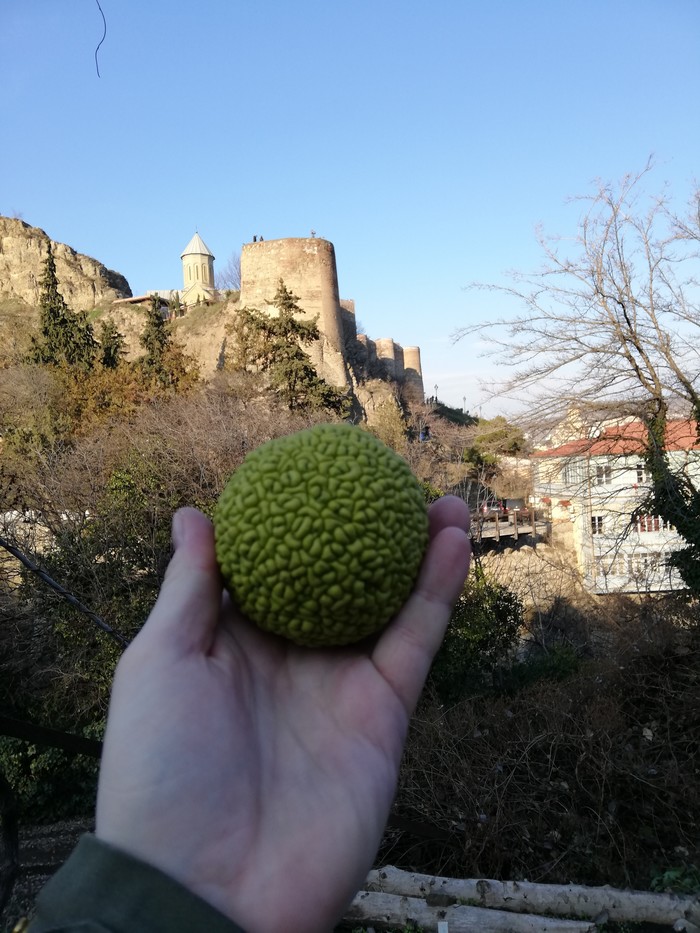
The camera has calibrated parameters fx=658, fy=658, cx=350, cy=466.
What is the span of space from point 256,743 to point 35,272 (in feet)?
120

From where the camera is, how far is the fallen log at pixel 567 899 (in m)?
4.54

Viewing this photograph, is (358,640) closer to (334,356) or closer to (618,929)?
(618,929)

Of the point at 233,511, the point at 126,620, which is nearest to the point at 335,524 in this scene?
the point at 233,511

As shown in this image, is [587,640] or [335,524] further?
[587,640]

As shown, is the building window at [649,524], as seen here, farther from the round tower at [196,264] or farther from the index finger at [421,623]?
the round tower at [196,264]

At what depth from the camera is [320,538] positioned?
1564 mm

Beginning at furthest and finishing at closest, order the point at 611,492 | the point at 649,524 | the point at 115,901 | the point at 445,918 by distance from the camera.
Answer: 1. the point at 649,524
2. the point at 611,492
3. the point at 445,918
4. the point at 115,901

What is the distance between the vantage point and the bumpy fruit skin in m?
1.57

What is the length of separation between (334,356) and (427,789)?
80.0 ft

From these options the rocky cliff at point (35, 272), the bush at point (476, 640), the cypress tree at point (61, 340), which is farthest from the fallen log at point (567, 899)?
the rocky cliff at point (35, 272)

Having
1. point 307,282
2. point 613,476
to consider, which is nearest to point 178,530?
point 613,476

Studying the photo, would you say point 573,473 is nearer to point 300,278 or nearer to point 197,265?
point 300,278

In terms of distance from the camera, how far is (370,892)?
15.1ft

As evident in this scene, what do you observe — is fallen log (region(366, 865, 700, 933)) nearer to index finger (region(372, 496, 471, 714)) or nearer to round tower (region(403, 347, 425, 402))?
index finger (region(372, 496, 471, 714))
